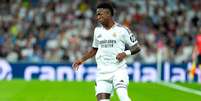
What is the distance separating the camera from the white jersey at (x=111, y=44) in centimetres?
1135

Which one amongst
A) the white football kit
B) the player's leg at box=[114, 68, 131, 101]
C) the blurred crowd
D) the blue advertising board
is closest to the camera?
the player's leg at box=[114, 68, 131, 101]

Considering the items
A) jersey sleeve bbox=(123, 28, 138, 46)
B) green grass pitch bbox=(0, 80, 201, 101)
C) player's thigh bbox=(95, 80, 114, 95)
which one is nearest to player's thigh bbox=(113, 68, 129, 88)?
player's thigh bbox=(95, 80, 114, 95)

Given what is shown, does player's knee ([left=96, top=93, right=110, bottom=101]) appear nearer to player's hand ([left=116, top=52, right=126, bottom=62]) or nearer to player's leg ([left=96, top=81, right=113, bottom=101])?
player's leg ([left=96, top=81, right=113, bottom=101])

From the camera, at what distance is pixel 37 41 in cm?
2838

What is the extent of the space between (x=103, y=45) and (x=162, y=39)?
58.1ft

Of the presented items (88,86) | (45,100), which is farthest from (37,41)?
(45,100)

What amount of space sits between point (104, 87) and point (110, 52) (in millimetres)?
563

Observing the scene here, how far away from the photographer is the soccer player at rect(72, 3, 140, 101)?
11.2 m

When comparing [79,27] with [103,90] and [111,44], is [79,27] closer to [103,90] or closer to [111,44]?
[111,44]

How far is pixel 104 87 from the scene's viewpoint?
37.0 feet

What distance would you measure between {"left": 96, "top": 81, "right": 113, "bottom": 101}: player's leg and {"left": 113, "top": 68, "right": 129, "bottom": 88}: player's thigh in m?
0.13

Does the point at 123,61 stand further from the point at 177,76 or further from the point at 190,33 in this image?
the point at 190,33

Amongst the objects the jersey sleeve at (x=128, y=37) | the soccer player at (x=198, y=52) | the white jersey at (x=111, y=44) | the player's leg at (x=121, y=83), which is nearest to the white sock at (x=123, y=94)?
the player's leg at (x=121, y=83)

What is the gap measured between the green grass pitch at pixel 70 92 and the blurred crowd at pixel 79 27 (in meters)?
5.28
